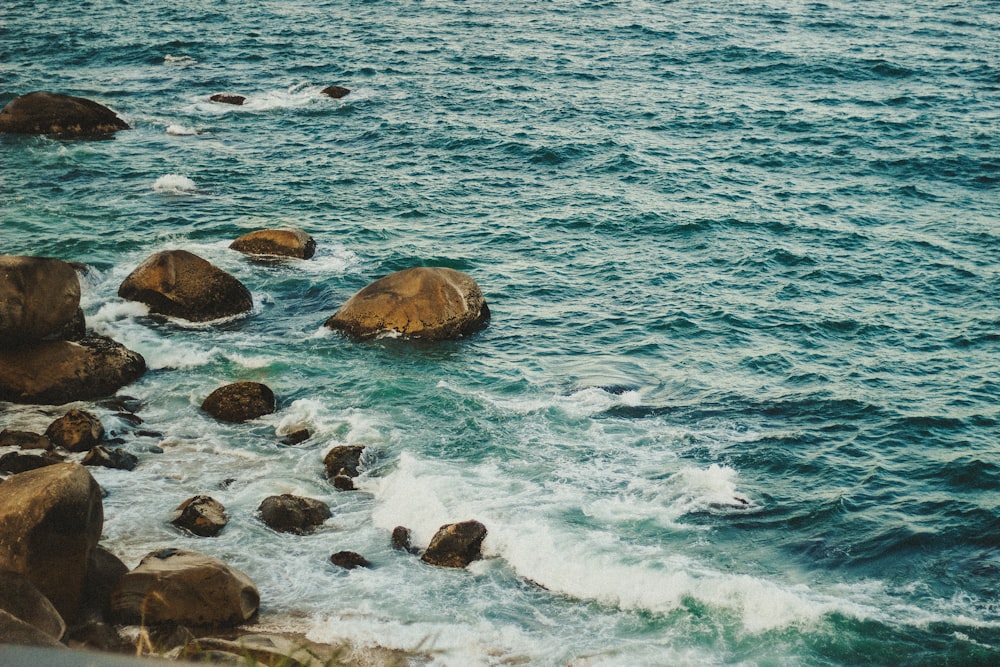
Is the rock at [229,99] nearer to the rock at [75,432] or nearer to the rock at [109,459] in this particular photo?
the rock at [75,432]

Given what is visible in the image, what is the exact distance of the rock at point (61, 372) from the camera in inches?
689

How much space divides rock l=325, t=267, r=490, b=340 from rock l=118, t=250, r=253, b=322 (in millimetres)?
2448

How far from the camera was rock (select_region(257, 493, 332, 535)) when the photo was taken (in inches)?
566

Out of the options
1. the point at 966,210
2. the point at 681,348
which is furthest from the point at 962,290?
the point at 681,348

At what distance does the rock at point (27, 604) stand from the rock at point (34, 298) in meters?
7.99

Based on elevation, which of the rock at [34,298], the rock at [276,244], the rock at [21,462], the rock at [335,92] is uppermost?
the rock at [335,92]

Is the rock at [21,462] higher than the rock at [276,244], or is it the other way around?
the rock at [276,244]

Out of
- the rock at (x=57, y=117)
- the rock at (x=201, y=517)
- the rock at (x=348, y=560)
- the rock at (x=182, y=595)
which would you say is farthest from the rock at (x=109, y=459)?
the rock at (x=57, y=117)

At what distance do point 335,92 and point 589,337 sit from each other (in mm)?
21568

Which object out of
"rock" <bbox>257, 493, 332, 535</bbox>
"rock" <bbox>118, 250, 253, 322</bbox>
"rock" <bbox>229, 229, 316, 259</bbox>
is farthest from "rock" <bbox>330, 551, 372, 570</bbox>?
"rock" <bbox>229, 229, 316, 259</bbox>

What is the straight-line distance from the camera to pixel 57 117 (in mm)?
33188

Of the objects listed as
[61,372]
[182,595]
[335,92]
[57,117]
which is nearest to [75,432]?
[61,372]

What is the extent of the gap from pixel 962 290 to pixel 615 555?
1303 cm

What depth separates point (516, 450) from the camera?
1683cm
